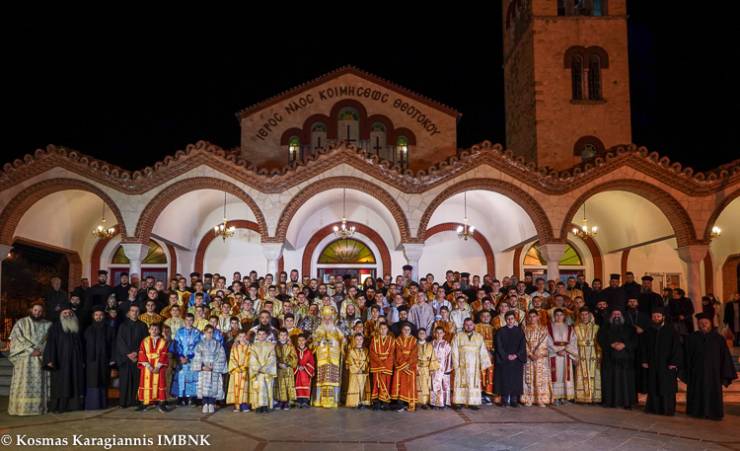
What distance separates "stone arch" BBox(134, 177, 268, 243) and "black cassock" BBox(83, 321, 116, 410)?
197 inches

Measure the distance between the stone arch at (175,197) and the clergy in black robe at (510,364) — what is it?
280 inches

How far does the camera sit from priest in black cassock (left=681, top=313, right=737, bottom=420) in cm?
950

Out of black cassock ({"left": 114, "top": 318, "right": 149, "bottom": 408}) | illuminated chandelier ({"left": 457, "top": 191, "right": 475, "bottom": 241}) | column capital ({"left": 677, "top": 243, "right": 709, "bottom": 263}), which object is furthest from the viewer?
illuminated chandelier ({"left": 457, "top": 191, "right": 475, "bottom": 241})

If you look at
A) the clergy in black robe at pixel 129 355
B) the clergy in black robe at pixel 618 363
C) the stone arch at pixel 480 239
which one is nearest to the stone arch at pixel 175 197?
the clergy in black robe at pixel 129 355

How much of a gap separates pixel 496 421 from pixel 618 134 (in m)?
13.4

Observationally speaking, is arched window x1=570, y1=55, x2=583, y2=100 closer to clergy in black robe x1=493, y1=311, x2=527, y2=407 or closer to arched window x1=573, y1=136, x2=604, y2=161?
arched window x1=573, y1=136, x2=604, y2=161

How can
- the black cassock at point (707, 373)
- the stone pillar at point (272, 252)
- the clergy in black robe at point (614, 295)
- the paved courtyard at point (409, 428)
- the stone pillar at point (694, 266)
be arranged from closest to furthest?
the paved courtyard at point (409, 428) → the black cassock at point (707, 373) → the clergy in black robe at point (614, 295) → the stone pillar at point (694, 266) → the stone pillar at point (272, 252)

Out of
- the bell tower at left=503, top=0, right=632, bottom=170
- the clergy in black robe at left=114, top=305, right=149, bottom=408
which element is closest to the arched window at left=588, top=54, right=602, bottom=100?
the bell tower at left=503, top=0, right=632, bottom=170

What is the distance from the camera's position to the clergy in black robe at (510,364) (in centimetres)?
1059

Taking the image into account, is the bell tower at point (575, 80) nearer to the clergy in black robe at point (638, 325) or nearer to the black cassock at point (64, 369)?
the clergy in black robe at point (638, 325)

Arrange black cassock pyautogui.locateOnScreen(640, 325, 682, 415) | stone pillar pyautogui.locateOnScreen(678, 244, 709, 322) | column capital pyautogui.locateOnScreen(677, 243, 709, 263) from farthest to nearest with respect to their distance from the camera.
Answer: column capital pyautogui.locateOnScreen(677, 243, 709, 263) → stone pillar pyautogui.locateOnScreen(678, 244, 709, 322) → black cassock pyautogui.locateOnScreen(640, 325, 682, 415)

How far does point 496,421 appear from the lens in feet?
30.3

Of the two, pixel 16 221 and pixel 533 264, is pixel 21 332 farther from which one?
Result: pixel 533 264

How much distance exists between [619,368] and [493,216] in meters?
8.45
